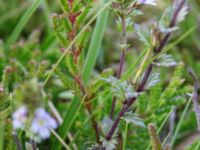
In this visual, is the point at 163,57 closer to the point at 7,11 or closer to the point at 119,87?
the point at 119,87

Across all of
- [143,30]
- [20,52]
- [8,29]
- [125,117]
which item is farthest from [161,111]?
[8,29]

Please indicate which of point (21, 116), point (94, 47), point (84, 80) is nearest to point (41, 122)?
point (21, 116)

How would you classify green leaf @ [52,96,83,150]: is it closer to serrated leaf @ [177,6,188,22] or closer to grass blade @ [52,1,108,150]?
grass blade @ [52,1,108,150]

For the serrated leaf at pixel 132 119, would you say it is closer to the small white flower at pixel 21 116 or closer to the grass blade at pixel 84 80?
the grass blade at pixel 84 80

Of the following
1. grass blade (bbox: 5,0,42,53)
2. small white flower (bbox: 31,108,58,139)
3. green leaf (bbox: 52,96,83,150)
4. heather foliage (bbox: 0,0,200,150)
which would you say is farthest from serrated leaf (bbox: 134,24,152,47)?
grass blade (bbox: 5,0,42,53)

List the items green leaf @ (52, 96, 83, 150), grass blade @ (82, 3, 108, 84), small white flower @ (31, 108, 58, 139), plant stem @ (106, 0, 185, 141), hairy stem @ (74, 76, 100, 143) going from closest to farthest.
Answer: small white flower @ (31, 108, 58, 139) < plant stem @ (106, 0, 185, 141) < hairy stem @ (74, 76, 100, 143) < green leaf @ (52, 96, 83, 150) < grass blade @ (82, 3, 108, 84)

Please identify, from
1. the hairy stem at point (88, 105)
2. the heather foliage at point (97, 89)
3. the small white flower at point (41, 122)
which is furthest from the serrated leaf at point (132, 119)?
the small white flower at point (41, 122)

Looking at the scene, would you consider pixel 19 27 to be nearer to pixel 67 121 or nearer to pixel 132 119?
pixel 67 121

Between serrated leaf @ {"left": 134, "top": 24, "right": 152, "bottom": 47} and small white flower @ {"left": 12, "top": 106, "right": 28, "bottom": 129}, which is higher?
small white flower @ {"left": 12, "top": 106, "right": 28, "bottom": 129}

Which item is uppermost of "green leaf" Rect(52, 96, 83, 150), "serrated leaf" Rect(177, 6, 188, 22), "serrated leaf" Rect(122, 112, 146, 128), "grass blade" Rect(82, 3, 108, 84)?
"serrated leaf" Rect(177, 6, 188, 22)
